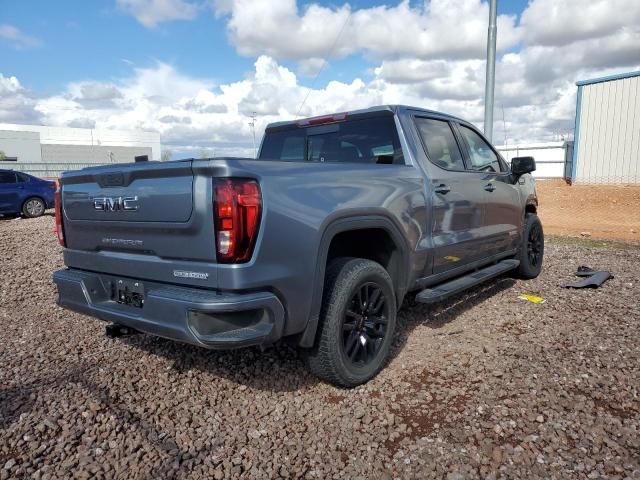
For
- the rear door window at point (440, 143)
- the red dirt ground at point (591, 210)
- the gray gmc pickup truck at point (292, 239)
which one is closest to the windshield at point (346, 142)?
the gray gmc pickup truck at point (292, 239)

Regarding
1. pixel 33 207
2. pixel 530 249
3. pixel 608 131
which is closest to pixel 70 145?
pixel 33 207

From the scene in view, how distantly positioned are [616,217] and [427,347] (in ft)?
43.7

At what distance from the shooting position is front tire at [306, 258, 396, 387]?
2973mm

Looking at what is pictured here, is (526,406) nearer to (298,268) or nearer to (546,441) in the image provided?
(546,441)

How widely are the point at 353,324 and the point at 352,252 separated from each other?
591 millimetres

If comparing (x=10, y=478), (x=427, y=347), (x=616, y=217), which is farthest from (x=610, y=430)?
(x=616, y=217)

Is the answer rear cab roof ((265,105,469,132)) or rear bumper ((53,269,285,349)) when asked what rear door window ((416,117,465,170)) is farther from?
rear bumper ((53,269,285,349))

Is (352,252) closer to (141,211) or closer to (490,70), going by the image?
(141,211)

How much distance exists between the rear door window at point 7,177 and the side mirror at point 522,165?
13.8m

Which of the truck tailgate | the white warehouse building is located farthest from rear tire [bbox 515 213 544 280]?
the white warehouse building

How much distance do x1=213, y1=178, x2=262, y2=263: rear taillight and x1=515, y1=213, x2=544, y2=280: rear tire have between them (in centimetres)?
422

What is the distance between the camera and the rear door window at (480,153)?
4.79 meters

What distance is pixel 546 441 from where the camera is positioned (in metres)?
2.55

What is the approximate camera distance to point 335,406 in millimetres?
3029
